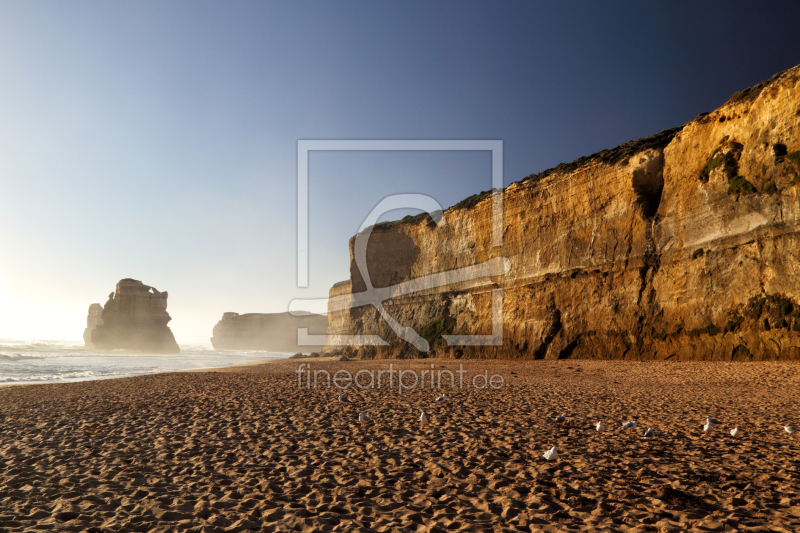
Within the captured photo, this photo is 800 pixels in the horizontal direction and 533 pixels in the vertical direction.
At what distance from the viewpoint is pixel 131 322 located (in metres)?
78.8

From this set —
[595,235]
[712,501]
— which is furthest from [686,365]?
[712,501]

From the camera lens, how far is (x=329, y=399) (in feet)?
31.1

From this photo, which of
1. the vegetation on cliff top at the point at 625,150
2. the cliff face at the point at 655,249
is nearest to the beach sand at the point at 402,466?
the cliff face at the point at 655,249

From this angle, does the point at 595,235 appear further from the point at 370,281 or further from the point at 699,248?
the point at 370,281

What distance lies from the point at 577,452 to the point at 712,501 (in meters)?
1.65

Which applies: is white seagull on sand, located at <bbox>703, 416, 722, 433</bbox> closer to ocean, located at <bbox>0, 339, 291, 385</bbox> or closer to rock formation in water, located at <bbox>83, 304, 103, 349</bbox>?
ocean, located at <bbox>0, 339, 291, 385</bbox>

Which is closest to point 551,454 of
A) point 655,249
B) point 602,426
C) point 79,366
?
point 602,426

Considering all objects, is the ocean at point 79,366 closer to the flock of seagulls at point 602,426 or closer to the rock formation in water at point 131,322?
the flock of seagulls at point 602,426

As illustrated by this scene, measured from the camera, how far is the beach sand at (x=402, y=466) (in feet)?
11.8

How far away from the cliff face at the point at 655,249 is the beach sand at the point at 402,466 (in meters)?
7.41

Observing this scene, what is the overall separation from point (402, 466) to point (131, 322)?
89.0 meters

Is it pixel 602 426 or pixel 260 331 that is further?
pixel 260 331

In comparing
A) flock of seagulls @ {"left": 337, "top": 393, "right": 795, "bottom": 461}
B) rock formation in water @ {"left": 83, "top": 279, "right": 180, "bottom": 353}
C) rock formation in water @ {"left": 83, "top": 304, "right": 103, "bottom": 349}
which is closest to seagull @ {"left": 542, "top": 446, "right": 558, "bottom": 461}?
flock of seagulls @ {"left": 337, "top": 393, "right": 795, "bottom": 461}

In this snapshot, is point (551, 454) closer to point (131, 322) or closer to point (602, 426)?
point (602, 426)
